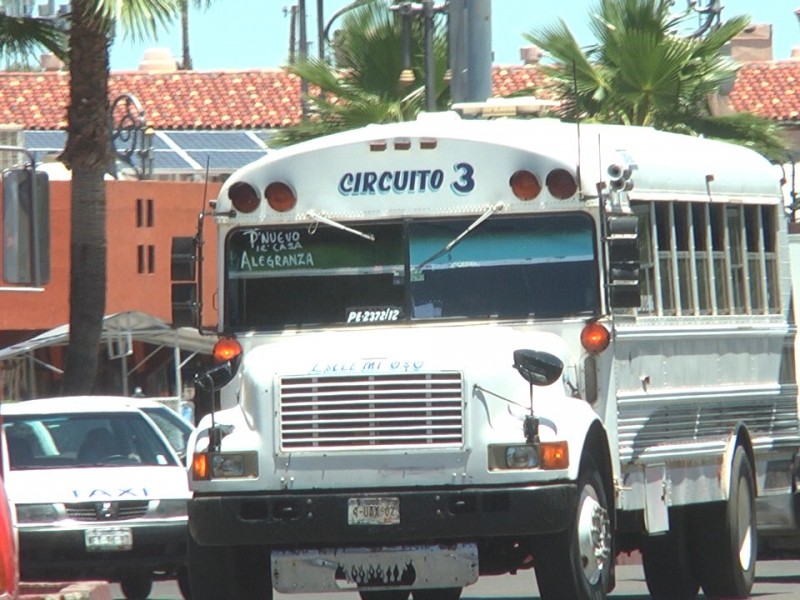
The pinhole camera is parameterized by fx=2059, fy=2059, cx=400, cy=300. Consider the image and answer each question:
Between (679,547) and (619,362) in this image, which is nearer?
(619,362)

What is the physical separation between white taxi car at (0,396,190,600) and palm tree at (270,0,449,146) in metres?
10.8

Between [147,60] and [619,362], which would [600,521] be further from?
[147,60]

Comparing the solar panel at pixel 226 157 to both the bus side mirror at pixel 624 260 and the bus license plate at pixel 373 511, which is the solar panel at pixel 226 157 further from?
the bus license plate at pixel 373 511

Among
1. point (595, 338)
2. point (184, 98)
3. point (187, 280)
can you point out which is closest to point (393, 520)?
point (595, 338)

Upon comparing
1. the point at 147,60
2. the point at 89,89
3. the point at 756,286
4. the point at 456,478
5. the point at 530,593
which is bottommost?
the point at 530,593

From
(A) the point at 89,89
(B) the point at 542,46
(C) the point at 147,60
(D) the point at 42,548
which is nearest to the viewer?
(D) the point at 42,548

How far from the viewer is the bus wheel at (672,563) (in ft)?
44.4

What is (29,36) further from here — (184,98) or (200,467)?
(184,98)

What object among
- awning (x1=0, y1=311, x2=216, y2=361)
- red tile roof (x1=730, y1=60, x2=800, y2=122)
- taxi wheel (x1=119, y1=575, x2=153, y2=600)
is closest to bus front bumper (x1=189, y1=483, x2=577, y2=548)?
taxi wheel (x1=119, y1=575, x2=153, y2=600)

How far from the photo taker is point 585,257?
11523mm

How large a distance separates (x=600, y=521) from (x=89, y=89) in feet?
37.7

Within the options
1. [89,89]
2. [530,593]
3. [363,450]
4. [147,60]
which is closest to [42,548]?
[530,593]

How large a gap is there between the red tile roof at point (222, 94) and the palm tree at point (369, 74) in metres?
25.4

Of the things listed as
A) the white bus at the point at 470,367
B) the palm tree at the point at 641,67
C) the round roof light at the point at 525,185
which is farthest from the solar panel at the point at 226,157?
the round roof light at the point at 525,185
